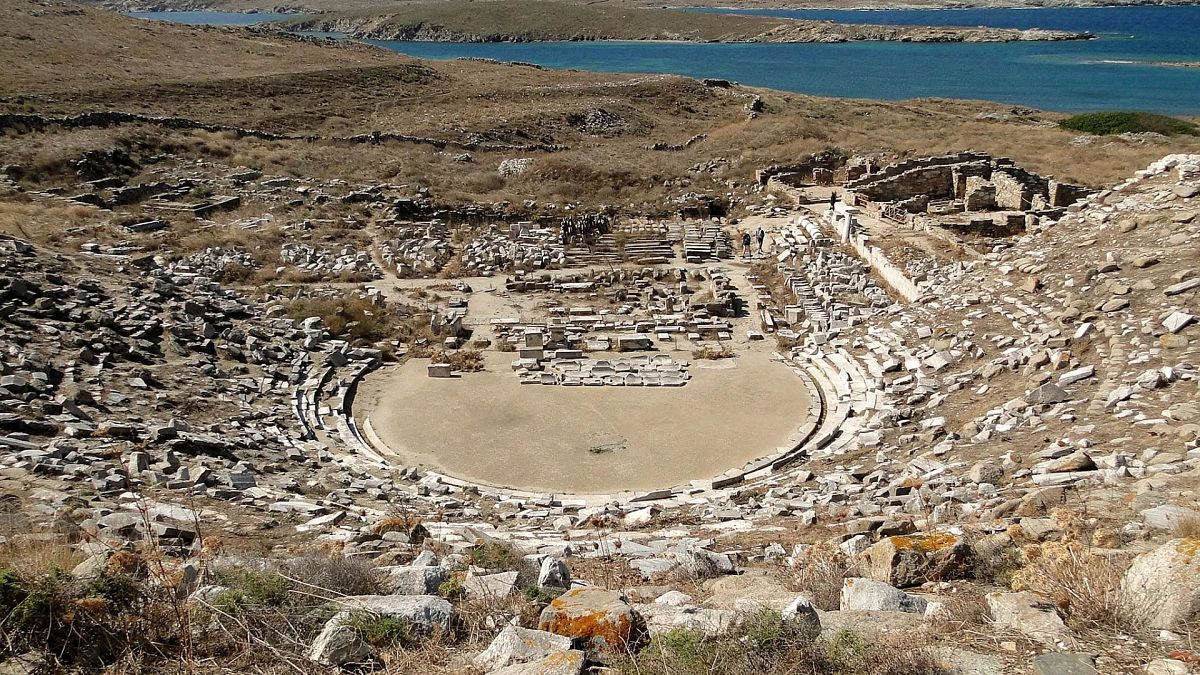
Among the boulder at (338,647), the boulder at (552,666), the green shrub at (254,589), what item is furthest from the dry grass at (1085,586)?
the green shrub at (254,589)

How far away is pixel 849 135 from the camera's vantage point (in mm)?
36906

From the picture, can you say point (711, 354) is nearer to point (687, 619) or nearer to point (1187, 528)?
point (1187, 528)

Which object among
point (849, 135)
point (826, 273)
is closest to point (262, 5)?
point (849, 135)

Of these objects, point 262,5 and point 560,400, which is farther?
point 262,5

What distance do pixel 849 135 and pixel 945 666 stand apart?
35.7 metres

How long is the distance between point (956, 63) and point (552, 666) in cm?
10303

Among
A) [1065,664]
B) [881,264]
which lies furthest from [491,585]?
[881,264]

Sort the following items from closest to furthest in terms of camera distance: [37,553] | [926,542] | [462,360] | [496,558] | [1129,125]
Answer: [37,553], [926,542], [496,558], [462,360], [1129,125]

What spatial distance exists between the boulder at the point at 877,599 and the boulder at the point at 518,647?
2085 mm

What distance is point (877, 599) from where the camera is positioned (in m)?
5.45

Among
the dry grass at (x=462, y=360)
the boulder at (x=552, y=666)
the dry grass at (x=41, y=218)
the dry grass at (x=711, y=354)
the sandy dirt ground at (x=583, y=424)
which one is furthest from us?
the dry grass at (x=41, y=218)

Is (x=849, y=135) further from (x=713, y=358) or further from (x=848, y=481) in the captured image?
(x=848, y=481)

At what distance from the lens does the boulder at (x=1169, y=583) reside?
446 centimetres

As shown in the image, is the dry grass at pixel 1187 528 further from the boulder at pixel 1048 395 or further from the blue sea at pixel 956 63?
the blue sea at pixel 956 63
